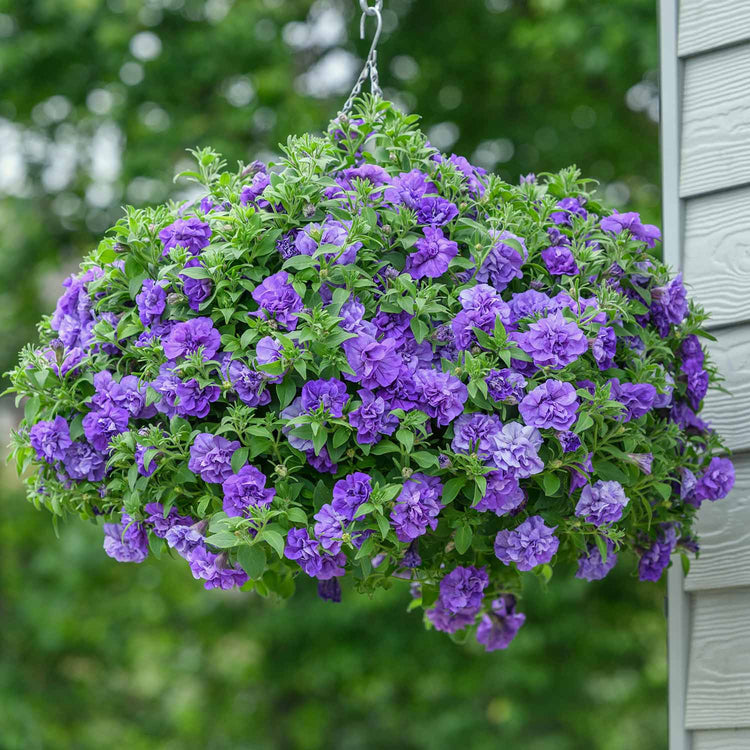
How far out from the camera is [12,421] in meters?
5.95

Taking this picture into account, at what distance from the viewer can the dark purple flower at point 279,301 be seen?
120cm

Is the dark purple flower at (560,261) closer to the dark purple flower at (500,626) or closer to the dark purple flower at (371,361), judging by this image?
the dark purple flower at (371,361)

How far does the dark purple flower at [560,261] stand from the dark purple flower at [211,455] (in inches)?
18.8

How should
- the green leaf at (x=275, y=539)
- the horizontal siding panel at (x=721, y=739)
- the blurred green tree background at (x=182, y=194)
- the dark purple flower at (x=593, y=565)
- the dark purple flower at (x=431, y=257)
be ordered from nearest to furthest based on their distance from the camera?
the green leaf at (x=275, y=539) → the dark purple flower at (x=431, y=257) → the dark purple flower at (x=593, y=565) → the horizontal siding panel at (x=721, y=739) → the blurred green tree background at (x=182, y=194)

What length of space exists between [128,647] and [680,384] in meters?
4.47

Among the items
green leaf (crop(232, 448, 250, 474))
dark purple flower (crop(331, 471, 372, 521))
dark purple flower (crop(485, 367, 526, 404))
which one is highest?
dark purple flower (crop(485, 367, 526, 404))

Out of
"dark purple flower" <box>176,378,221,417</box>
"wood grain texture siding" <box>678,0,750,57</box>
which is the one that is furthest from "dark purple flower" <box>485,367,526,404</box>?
"wood grain texture siding" <box>678,0,750,57</box>

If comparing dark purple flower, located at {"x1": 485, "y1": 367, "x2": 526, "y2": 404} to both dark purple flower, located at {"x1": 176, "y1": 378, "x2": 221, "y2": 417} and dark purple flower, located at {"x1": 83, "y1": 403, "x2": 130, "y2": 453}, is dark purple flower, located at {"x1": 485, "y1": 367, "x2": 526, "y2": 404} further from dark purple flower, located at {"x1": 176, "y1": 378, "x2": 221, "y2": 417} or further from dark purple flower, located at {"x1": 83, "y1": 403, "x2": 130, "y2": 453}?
dark purple flower, located at {"x1": 83, "y1": 403, "x2": 130, "y2": 453}

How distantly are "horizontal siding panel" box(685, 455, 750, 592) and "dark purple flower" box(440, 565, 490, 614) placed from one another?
47 cm

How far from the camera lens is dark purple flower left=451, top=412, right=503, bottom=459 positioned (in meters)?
1.17

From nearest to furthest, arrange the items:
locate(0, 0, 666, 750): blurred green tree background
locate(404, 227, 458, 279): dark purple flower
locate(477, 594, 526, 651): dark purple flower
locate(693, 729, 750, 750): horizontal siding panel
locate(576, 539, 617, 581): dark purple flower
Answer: locate(404, 227, 458, 279): dark purple flower < locate(576, 539, 617, 581): dark purple flower < locate(693, 729, 750, 750): horizontal siding panel < locate(477, 594, 526, 651): dark purple flower < locate(0, 0, 666, 750): blurred green tree background

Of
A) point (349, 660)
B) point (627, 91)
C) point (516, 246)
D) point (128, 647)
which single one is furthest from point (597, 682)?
point (516, 246)

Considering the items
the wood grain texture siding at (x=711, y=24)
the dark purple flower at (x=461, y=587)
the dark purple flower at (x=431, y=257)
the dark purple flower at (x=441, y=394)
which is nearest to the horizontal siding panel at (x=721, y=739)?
the dark purple flower at (x=461, y=587)

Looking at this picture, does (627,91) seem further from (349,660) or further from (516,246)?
(516,246)
